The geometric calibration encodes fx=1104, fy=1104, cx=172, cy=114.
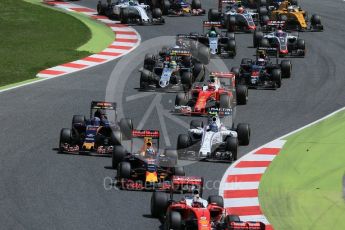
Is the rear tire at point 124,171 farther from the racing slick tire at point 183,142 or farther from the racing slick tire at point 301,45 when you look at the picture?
the racing slick tire at point 301,45

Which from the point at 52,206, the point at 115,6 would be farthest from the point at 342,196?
the point at 115,6

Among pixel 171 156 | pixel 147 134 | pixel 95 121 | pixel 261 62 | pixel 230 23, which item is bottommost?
pixel 230 23

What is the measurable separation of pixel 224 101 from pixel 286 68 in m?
7.44

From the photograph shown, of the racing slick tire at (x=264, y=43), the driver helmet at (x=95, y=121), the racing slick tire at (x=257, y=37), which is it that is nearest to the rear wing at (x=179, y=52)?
the racing slick tire at (x=264, y=43)

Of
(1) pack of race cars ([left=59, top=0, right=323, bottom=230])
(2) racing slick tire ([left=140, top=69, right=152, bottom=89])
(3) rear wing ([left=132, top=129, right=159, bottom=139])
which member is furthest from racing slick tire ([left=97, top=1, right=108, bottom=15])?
(3) rear wing ([left=132, top=129, right=159, bottom=139])

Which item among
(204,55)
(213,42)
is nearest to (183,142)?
(204,55)

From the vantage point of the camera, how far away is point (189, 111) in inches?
1681

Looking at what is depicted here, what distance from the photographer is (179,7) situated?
64.4 m

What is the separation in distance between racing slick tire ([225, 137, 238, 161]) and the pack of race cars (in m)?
0.03

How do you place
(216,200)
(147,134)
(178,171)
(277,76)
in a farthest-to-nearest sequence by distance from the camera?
(277,76)
(147,134)
(178,171)
(216,200)

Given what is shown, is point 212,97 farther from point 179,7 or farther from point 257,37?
point 179,7

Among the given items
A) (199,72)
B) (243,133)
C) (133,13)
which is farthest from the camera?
(133,13)

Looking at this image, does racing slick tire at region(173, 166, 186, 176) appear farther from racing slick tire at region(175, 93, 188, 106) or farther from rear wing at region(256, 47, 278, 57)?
rear wing at region(256, 47, 278, 57)

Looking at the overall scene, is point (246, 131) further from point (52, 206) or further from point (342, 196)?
point (52, 206)
